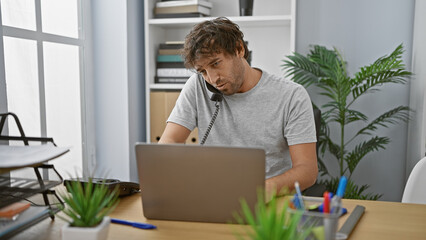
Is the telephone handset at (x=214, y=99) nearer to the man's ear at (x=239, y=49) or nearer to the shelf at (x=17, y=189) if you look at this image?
the man's ear at (x=239, y=49)

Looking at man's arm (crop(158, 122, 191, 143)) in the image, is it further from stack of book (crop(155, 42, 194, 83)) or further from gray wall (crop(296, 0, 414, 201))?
gray wall (crop(296, 0, 414, 201))

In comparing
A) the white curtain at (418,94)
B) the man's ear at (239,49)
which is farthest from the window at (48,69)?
the white curtain at (418,94)

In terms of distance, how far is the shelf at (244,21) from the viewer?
8.48 feet

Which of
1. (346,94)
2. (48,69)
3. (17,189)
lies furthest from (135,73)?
(17,189)

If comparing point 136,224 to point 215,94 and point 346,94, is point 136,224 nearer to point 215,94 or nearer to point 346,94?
point 215,94

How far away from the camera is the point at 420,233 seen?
3.67 feet

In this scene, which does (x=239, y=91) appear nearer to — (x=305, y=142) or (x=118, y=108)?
(x=305, y=142)

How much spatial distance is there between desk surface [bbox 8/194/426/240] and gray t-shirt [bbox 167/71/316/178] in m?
0.51

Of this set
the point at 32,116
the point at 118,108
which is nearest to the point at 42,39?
the point at 32,116

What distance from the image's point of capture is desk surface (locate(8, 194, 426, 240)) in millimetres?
1095

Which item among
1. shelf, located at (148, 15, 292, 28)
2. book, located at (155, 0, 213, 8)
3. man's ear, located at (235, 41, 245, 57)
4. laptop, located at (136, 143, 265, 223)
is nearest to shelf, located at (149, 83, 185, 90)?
shelf, located at (148, 15, 292, 28)

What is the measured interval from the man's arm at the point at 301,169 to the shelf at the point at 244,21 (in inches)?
45.9

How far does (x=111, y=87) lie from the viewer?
2699 millimetres

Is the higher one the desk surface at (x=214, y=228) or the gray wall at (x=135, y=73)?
the gray wall at (x=135, y=73)
